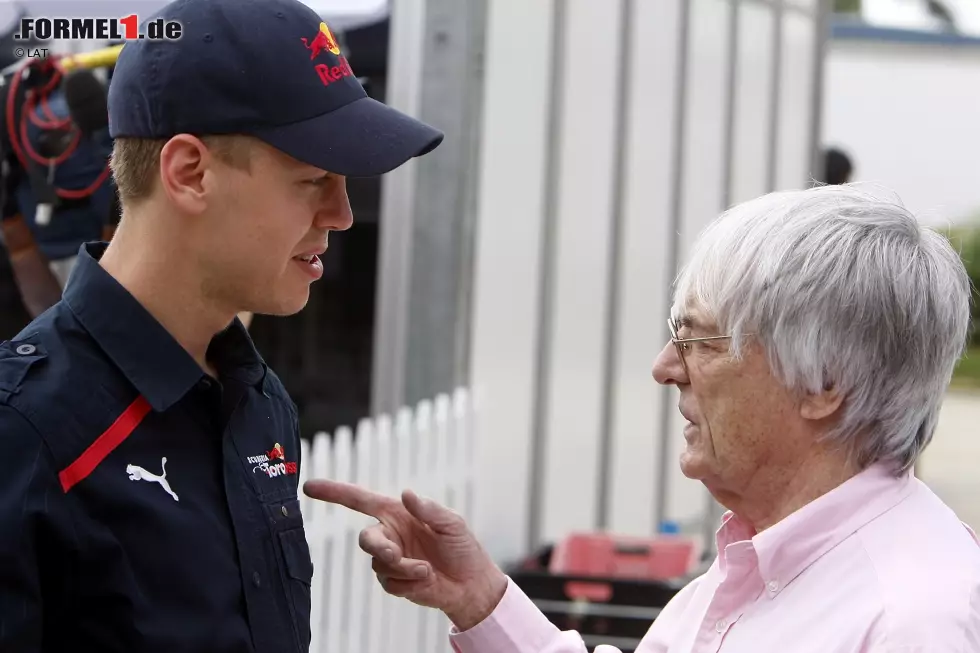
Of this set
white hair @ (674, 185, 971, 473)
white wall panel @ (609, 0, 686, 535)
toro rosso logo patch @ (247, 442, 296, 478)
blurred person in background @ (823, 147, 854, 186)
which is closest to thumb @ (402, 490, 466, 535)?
toro rosso logo patch @ (247, 442, 296, 478)

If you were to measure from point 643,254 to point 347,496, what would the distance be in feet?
14.5

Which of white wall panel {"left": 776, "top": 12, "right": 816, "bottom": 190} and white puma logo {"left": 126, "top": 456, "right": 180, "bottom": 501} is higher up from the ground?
white wall panel {"left": 776, "top": 12, "right": 816, "bottom": 190}

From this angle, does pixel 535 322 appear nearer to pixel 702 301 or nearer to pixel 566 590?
pixel 566 590

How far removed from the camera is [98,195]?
3.47m

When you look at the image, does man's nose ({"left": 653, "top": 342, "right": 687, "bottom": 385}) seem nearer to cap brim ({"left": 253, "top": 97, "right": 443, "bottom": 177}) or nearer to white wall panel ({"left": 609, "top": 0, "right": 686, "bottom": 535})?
cap brim ({"left": 253, "top": 97, "right": 443, "bottom": 177})

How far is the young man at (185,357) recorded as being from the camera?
1.32 m

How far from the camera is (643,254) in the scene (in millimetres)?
6066

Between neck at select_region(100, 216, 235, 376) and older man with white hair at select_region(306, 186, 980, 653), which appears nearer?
neck at select_region(100, 216, 235, 376)

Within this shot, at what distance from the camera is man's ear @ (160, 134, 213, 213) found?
145 cm

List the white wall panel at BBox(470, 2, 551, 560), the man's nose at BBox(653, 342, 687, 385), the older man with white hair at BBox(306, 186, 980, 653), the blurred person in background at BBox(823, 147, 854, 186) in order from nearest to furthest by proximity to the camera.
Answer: the older man with white hair at BBox(306, 186, 980, 653) → the man's nose at BBox(653, 342, 687, 385) → the white wall panel at BBox(470, 2, 551, 560) → the blurred person in background at BBox(823, 147, 854, 186)

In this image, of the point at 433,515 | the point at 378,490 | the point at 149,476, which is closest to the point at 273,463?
the point at 149,476

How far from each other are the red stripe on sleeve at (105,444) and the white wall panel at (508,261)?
3550 mm

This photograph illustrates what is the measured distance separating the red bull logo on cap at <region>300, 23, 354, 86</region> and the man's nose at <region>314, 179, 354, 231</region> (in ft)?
0.43

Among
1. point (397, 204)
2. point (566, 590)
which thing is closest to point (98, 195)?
point (397, 204)
